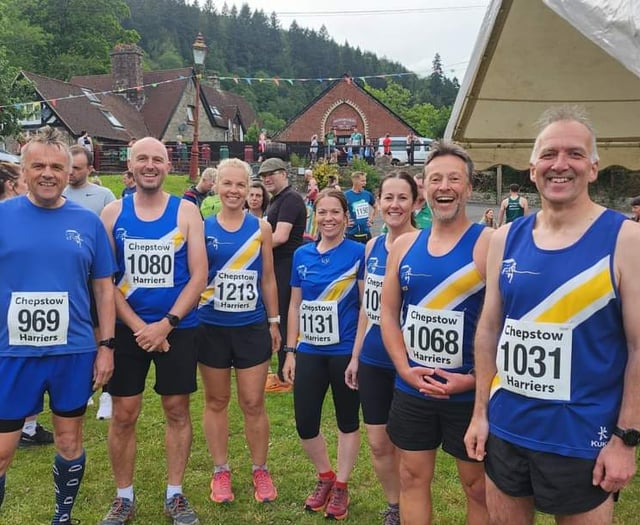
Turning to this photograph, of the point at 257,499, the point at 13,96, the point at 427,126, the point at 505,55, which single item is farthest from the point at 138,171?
the point at 427,126

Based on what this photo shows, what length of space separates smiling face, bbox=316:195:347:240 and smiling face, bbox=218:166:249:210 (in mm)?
506

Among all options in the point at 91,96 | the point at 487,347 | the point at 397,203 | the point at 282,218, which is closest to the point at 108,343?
the point at 397,203

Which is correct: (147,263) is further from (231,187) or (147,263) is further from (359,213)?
(359,213)

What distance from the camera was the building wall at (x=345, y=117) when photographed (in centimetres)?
4444

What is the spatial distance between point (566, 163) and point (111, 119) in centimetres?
3849

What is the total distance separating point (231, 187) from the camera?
12.1 feet

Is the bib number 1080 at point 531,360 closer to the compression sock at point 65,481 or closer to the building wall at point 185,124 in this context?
the compression sock at point 65,481

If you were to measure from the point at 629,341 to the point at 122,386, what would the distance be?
8.42 ft

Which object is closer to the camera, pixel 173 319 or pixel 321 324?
pixel 173 319

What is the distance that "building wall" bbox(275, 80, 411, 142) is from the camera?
146 feet

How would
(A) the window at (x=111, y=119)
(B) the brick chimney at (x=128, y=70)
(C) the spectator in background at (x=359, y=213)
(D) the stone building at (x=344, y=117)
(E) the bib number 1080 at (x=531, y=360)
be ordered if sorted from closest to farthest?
(E) the bib number 1080 at (x=531, y=360) < (C) the spectator in background at (x=359, y=213) < (A) the window at (x=111, y=119) < (B) the brick chimney at (x=128, y=70) < (D) the stone building at (x=344, y=117)

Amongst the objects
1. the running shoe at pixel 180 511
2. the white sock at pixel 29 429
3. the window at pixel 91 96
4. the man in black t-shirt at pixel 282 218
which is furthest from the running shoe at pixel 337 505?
the window at pixel 91 96

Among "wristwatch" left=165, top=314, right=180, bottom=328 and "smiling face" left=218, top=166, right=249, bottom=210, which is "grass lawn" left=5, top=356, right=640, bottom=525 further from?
"smiling face" left=218, top=166, right=249, bottom=210

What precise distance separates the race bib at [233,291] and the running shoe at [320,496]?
1.20 metres
